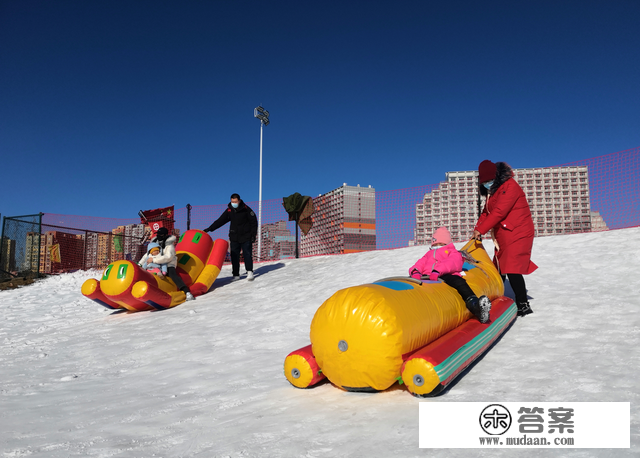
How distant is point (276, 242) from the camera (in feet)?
44.3

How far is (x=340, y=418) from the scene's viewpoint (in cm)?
242

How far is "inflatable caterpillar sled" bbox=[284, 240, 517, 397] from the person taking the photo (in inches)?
102

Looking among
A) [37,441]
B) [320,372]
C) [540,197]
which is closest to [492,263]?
[320,372]

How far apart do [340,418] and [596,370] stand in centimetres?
201

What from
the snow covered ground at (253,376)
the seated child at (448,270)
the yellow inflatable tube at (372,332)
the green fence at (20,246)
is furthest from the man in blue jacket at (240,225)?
the green fence at (20,246)

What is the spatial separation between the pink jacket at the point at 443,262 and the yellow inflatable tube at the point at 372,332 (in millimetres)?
616

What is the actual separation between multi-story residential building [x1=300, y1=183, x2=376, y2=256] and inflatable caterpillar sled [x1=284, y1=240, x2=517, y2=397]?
29.9ft

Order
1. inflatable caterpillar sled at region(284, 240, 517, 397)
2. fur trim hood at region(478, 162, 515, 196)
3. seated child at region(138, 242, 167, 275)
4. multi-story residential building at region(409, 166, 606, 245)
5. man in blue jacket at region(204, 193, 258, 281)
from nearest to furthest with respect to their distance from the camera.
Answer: inflatable caterpillar sled at region(284, 240, 517, 397), fur trim hood at region(478, 162, 515, 196), seated child at region(138, 242, 167, 275), man in blue jacket at region(204, 193, 258, 281), multi-story residential building at region(409, 166, 606, 245)

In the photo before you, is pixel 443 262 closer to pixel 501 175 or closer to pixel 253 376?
pixel 501 175

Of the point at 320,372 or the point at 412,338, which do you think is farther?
the point at 320,372

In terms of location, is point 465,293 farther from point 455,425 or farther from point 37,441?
point 37,441

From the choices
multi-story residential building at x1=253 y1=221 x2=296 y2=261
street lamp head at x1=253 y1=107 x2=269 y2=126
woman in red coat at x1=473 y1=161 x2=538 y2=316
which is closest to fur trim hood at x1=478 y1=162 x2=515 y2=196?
woman in red coat at x1=473 y1=161 x2=538 y2=316

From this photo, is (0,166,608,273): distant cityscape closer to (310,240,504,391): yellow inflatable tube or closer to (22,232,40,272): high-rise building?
(22,232,40,272): high-rise building

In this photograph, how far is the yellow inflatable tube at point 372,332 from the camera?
8.60ft
